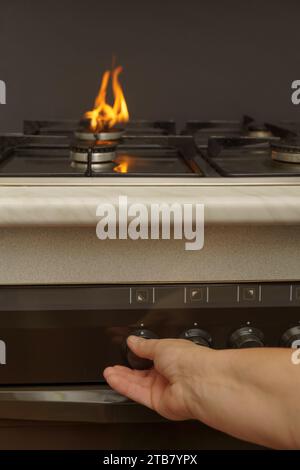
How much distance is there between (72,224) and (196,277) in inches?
7.1

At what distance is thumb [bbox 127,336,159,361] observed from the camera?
0.70 meters

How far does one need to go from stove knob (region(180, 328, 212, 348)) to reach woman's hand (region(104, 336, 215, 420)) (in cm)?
5

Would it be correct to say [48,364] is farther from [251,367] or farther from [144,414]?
[251,367]

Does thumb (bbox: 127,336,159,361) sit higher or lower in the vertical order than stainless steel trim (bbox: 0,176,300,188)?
lower

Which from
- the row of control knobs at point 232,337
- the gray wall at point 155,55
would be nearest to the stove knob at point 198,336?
the row of control knobs at point 232,337

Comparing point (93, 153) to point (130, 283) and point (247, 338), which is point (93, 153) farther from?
point (247, 338)

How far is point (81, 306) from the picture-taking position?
73cm

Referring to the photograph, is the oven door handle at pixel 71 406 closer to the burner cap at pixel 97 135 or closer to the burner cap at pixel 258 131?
the burner cap at pixel 97 135

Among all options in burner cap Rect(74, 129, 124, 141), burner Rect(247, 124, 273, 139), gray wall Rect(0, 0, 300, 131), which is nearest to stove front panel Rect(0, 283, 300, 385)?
burner cap Rect(74, 129, 124, 141)

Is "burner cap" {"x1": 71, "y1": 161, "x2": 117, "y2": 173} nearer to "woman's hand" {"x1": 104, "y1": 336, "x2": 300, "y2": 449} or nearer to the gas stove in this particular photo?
the gas stove

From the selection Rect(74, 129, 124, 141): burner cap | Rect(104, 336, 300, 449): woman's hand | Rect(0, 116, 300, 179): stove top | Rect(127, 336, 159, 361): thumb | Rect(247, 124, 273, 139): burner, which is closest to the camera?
Rect(104, 336, 300, 449): woman's hand

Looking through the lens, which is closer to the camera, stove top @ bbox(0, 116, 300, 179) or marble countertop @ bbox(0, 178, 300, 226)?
marble countertop @ bbox(0, 178, 300, 226)

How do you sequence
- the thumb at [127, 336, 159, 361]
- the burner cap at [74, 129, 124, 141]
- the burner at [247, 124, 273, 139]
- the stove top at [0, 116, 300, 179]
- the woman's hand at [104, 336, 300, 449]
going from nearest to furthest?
the woman's hand at [104, 336, 300, 449]
the thumb at [127, 336, 159, 361]
the stove top at [0, 116, 300, 179]
the burner cap at [74, 129, 124, 141]
the burner at [247, 124, 273, 139]

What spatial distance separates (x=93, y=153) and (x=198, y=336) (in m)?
0.31
